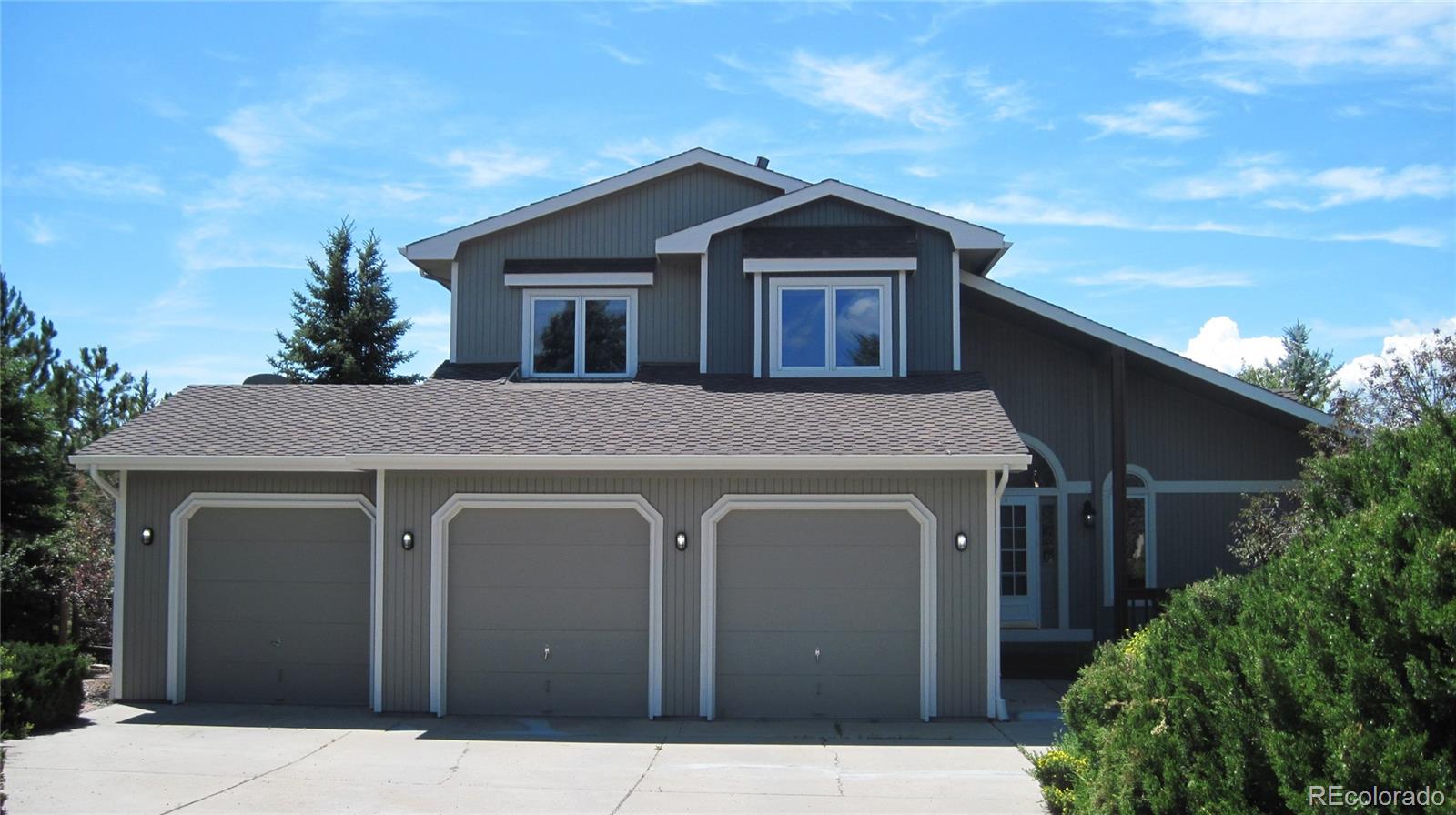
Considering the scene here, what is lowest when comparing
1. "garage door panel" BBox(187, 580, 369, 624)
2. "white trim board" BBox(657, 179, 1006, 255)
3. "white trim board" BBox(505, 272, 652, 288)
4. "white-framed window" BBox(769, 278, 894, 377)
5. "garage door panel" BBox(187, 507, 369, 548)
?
"garage door panel" BBox(187, 580, 369, 624)

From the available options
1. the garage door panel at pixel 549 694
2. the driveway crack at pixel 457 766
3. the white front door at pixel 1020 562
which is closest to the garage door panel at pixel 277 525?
the garage door panel at pixel 549 694

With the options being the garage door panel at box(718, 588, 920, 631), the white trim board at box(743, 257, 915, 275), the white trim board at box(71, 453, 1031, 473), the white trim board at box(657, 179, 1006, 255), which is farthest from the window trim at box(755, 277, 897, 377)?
the garage door panel at box(718, 588, 920, 631)

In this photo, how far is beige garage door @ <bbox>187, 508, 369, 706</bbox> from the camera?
12.9 metres

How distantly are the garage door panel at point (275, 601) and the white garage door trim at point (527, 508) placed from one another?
1220 millimetres

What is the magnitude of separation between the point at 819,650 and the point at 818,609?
0.43 metres

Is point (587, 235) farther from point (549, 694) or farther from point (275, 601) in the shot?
point (549, 694)

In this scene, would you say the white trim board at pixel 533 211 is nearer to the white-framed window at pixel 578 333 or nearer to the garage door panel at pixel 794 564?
the white-framed window at pixel 578 333

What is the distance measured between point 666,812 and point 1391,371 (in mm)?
11567

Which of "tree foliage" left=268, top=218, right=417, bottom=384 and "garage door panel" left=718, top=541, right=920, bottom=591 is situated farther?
"tree foliage" left=268, top=218, right=417, bottom=384

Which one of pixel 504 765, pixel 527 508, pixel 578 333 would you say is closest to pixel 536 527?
pixel 527 508

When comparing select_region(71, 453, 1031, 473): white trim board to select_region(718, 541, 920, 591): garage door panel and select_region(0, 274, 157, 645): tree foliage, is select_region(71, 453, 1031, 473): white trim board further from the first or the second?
select_region(0, 274, 157, 645): tree foliage

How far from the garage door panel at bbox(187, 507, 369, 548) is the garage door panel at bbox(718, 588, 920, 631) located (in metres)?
4.32

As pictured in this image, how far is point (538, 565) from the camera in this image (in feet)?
40.4

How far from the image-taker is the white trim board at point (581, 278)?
1614cm
